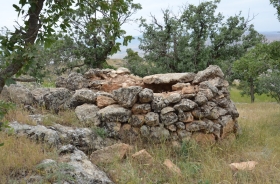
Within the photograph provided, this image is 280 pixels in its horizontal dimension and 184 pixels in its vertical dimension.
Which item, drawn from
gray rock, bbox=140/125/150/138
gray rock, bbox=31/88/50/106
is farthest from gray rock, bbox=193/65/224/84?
gray rock, bbox=31/88/50/106

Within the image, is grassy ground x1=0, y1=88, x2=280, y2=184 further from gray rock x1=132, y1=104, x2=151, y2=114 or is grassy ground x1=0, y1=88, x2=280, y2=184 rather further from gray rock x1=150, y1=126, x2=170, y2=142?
gray rock x1=132, y1=104, x2=151, y2=114

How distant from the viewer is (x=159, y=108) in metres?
8.13

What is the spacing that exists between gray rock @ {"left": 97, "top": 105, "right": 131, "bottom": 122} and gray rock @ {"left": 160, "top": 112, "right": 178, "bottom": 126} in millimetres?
949

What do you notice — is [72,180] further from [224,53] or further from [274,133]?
[224,53]

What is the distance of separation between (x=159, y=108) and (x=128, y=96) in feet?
3.09

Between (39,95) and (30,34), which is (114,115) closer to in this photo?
(39,95)

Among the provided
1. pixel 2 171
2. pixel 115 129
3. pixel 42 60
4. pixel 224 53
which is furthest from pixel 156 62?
pixel 42 60

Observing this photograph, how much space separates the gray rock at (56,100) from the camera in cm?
893

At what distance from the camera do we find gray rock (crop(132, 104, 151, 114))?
26.4 ft

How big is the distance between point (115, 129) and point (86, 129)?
0.82 m

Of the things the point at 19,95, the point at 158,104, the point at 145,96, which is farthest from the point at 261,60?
the point at 19,95

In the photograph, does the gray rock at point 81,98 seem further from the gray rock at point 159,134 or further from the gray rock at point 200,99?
the gray rock at point 200,99

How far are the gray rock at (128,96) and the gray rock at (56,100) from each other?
183cm

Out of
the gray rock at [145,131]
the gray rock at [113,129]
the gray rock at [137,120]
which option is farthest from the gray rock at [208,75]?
the gray rock at [113,129]
